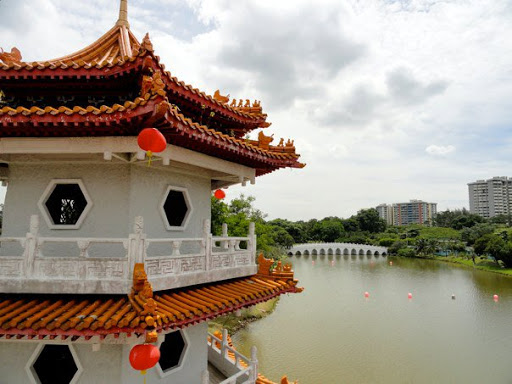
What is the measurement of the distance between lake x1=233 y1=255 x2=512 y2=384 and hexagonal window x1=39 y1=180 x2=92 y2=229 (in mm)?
14260

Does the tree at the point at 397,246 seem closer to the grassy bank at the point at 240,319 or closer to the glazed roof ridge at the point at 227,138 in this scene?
the grassy bank at the point at 240,319

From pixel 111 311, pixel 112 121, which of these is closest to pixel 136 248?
pixel 111 311

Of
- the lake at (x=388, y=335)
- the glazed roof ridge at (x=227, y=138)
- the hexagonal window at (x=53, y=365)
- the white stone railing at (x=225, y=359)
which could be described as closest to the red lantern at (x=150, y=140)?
the glazed roof ridge at (x=227, y=138)

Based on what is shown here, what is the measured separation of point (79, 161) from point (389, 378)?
1764 centimetres

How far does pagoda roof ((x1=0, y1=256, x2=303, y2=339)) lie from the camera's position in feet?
13.0

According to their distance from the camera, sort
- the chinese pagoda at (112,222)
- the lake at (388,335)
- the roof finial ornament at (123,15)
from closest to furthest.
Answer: the chinese pagoda at (112,222) → the roof finial ornament at (123,15) → the lake at (388,335)

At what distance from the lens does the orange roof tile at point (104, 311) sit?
3.97 metres

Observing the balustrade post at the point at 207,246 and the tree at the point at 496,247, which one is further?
the tree at the point at 496,247

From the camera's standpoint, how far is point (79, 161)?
5.48m

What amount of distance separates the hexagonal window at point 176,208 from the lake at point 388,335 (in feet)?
43.6

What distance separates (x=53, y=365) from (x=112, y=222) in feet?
7.46

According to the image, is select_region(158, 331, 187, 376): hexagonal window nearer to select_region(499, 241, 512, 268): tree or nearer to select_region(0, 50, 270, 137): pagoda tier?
select_region(0, 50, 270, 137): pagoda tier

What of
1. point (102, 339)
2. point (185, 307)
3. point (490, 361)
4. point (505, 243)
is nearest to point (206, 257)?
point (185, 307)

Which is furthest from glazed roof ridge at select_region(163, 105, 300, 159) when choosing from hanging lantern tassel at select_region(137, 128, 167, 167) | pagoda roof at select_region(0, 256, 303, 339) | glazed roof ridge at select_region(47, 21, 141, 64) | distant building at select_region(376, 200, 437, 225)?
distant building at select_region(376, 200, 437, 225)
